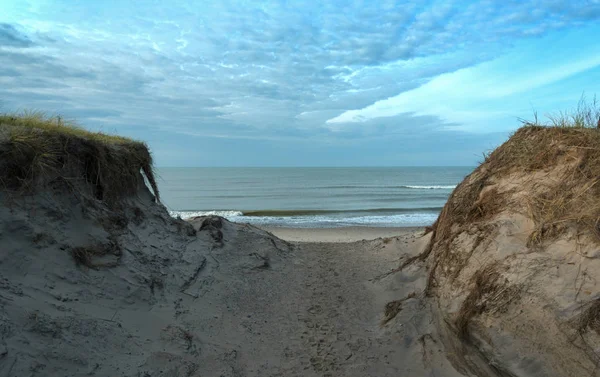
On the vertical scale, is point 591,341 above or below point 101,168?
below

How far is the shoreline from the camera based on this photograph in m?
15.0

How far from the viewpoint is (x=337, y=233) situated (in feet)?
53.7

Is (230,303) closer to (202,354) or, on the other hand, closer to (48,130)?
(202,354)

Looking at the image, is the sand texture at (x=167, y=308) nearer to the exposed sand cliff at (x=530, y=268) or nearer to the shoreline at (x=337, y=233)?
the exposed sand cliff at (x=530, y=268)

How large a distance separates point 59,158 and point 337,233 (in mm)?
11990

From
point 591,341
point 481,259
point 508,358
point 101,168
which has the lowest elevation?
point 508,358

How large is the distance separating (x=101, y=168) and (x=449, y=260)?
18.3 ft

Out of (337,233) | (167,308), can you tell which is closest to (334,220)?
(337,233)

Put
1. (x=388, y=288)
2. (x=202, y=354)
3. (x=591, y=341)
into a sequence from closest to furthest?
(x=591, y=341) < (x=202, y=354) < (x=388, y=288)

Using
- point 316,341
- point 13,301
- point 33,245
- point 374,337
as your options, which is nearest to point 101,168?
point 33,245

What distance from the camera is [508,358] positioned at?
13.1ft

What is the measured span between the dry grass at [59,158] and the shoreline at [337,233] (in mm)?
8369

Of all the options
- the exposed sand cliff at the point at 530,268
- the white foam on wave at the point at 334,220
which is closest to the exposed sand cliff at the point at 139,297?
the exposed sand cliff at the point at 530,268

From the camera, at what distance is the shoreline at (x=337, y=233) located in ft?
49.3
